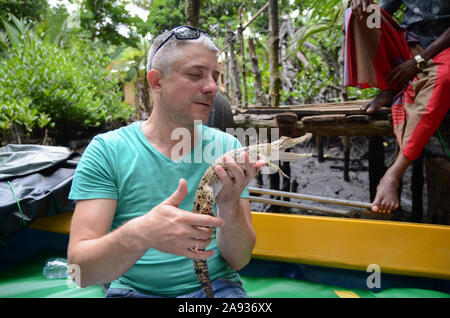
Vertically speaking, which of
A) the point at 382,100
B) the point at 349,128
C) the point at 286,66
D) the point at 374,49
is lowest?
the point at 349,128

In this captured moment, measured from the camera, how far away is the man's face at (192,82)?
1.04 meters

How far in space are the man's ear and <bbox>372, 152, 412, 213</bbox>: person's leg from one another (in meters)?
1.91

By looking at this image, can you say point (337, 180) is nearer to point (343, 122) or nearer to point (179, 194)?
point (343, 122)

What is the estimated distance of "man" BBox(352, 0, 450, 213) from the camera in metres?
1.97

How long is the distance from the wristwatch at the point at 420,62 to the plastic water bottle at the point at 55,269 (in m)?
2.83

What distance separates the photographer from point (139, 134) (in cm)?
119

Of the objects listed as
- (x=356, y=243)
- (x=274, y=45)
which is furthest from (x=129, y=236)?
(x=274, y=45)

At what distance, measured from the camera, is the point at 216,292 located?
1.14 metres

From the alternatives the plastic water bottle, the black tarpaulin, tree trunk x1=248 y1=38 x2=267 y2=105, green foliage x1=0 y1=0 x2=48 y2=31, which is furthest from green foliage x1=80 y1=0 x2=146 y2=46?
the plastic water bottle

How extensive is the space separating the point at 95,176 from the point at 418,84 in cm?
222

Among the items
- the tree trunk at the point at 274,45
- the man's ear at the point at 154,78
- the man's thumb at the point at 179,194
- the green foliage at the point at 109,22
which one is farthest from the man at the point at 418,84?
the green foliage at the point at 109,22

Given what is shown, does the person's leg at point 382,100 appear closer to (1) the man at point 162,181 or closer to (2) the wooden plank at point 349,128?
(2) the wooden plank at point 349,128
